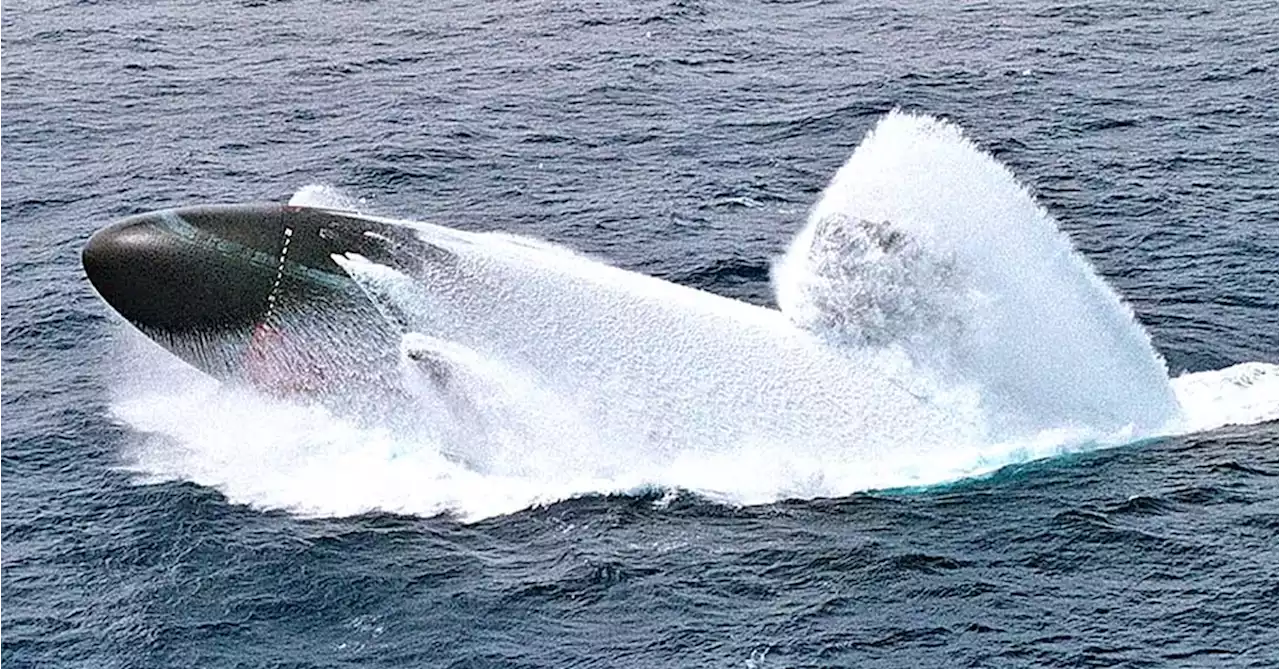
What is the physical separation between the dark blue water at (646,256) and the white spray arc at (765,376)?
1.19 meters

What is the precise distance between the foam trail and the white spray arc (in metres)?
0.06

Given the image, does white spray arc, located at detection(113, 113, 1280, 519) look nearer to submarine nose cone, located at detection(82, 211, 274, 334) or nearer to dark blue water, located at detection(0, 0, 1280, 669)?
dark blue water, located at detection(0, 0, 1280, 669)

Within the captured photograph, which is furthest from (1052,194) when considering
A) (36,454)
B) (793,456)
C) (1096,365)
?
(36,454)

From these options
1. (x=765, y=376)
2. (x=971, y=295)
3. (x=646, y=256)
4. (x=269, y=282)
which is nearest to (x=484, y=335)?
(x=269, y=282)

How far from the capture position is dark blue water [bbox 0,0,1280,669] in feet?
169

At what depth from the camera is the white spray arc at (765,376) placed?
5725 centimetres

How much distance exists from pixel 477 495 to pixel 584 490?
278cm

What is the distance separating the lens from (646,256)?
73.9 m

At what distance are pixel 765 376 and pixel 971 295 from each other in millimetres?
6097

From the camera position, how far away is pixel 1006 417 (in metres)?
58.1

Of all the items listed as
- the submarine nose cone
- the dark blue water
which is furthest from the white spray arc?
the submarine nose cone

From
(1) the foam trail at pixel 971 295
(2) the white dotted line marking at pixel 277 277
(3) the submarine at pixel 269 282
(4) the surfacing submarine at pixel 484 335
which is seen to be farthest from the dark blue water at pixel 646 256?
(2) the white dotted line marking at pixel 277 277

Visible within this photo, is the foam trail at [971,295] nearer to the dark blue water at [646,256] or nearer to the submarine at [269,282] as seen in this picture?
the dark blue water at [646,256]

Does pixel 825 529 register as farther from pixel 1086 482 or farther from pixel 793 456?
pixel 1086 482
